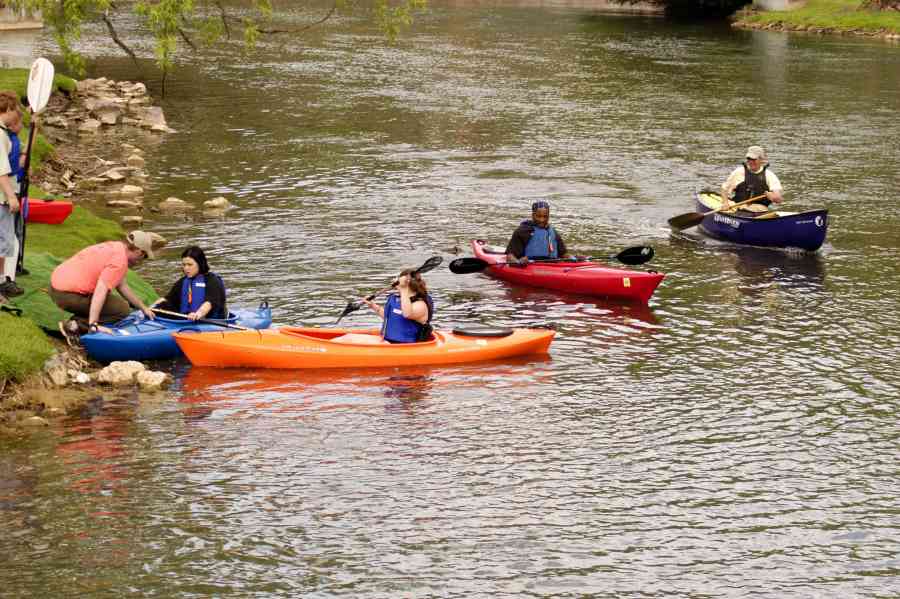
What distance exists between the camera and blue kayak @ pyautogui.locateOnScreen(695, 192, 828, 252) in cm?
2172

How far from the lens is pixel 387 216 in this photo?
81.6 feet

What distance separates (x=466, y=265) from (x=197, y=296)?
17.7 ft

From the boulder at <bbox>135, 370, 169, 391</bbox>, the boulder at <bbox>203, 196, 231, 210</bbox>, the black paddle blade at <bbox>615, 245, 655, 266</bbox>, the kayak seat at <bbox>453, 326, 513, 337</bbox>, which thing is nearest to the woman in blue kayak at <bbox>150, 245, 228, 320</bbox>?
the boulder at <bbox>135, 370, 169, 391</bbox>

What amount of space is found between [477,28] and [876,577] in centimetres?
5690

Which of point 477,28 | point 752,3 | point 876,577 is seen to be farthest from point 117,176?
point 752,3

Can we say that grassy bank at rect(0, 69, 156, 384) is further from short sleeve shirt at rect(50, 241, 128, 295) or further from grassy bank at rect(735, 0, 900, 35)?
grassy bank at rect(735, 0, 900, 35)

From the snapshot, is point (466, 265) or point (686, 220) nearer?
point (466, 265)

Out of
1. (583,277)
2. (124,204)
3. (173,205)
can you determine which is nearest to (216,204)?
(173,205)

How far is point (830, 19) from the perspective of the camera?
6481cm

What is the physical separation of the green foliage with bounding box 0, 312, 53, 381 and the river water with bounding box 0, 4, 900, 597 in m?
0.86

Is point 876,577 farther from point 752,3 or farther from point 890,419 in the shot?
point 752,3

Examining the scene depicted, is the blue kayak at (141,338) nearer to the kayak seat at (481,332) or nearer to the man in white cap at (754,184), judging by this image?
the kayak seat at (481,332)

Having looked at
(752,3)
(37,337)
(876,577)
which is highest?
(752,3)

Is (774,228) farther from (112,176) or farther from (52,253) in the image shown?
(112,176)
